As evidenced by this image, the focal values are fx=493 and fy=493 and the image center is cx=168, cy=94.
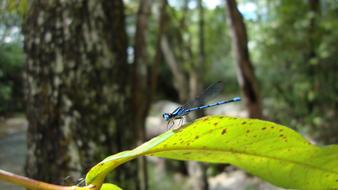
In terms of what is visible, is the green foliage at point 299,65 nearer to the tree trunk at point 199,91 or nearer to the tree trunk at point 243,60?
the tree trunk at point 199,91

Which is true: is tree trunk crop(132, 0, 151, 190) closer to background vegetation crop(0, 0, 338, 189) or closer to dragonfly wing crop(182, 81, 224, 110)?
background vegetation crop(0, 0, 338, 189)

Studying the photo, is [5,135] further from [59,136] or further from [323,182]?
[323,182]

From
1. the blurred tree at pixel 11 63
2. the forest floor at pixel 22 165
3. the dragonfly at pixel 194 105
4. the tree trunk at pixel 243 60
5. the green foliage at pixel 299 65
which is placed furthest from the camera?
the green foliage at pixel 299 65

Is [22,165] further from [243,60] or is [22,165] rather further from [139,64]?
[243,60]

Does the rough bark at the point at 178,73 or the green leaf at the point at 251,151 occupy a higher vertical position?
the green leaf at the point at 251,151

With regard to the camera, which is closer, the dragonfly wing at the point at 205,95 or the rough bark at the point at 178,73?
the dragonfly wing at the point at 205,95

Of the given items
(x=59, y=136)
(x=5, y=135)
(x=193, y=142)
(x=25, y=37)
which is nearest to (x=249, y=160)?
(x=193, y=142)

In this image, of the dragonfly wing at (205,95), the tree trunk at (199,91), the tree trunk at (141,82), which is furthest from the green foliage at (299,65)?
the dragonfly wing at (205,95)

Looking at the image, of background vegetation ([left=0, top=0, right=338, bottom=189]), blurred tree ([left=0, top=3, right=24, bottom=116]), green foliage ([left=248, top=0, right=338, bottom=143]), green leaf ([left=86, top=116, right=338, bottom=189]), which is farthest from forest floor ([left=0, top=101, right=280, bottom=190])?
green leaf ([left=86, top=116, right=338, bottom=189])
